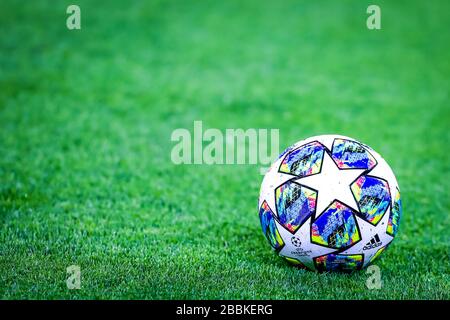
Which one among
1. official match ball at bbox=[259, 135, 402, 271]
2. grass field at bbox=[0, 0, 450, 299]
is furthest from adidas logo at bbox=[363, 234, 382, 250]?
grass field at bbox=[0, 0, 450, 299]

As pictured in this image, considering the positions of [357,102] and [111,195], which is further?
[357,102]

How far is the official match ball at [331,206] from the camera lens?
5.16m

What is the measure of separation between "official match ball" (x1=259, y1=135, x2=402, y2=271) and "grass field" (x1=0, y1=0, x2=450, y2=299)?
246mm

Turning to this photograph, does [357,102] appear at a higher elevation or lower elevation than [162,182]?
higher

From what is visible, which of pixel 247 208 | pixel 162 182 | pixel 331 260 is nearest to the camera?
pixel 331 260

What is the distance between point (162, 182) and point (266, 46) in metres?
7.29

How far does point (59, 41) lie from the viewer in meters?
13.9

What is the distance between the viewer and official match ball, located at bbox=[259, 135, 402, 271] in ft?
16.9

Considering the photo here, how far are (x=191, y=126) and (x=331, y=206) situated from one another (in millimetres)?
5423

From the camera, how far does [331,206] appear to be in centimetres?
516

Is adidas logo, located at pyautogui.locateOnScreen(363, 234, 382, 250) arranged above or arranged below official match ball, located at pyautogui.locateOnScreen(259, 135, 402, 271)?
below

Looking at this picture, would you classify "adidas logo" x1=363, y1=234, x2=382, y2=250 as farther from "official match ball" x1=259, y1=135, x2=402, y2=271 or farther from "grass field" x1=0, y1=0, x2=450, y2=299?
"grass field" x1=0, y1=0, x2=450, y2=299
